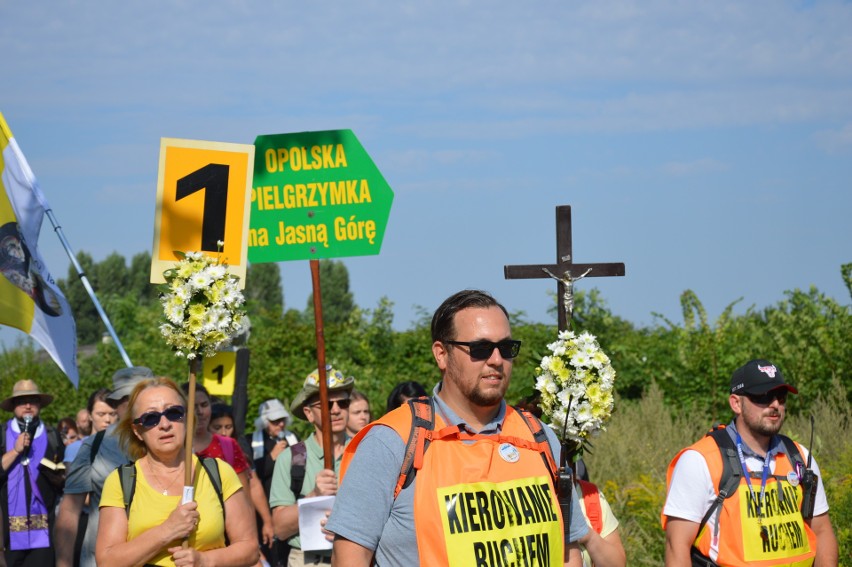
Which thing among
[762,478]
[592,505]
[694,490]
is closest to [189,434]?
[592,505]

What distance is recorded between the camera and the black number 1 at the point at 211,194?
5.73 meters

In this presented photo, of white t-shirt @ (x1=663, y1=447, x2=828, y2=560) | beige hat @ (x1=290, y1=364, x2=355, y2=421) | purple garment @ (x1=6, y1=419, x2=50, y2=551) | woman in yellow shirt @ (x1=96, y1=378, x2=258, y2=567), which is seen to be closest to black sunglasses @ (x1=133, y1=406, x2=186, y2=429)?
woman in yellow shirt @ (x1=96, y1=378, x2=258, y2=567)

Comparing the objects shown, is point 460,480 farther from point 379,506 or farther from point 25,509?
point 25,509

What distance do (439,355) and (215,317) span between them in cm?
159

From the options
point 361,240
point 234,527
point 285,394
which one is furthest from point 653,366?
point 234,527

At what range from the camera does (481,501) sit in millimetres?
3539

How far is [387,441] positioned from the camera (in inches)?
140

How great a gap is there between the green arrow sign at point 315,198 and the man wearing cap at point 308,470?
97 centimetres

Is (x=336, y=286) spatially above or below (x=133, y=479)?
above

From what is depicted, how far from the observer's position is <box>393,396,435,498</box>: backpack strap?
11.6 ft

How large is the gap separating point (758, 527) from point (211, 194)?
10.5 feet

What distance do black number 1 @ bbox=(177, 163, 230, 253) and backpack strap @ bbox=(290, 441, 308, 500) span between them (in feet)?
5.23

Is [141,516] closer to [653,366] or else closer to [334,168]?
[334,168]

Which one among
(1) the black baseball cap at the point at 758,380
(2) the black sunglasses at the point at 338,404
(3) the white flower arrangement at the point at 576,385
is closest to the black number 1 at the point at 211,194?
(2) the black sunglasses at the point at 338,404
